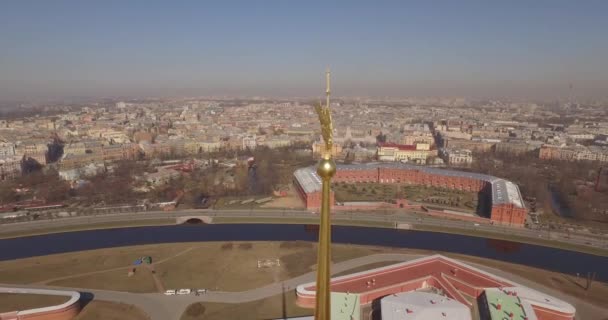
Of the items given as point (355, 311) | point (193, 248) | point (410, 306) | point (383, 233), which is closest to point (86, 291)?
point (193, 248)

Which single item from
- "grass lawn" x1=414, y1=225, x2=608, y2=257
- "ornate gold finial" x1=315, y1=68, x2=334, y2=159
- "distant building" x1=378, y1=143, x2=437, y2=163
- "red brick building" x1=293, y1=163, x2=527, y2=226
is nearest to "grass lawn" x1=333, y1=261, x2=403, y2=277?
"grass lawn" x1=414, y1=225, x2=608, y2=257

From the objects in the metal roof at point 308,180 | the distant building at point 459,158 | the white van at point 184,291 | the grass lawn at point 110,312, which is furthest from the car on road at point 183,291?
the distant building at point 459,158

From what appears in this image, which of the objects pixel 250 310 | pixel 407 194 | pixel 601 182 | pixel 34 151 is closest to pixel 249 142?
pixel 34 151

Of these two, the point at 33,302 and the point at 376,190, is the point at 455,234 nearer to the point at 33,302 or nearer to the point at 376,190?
the point at 376,190

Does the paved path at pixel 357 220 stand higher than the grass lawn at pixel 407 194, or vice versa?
the grass lawn at pixel 407 194

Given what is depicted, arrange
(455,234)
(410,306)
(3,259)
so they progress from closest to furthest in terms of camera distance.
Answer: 1. (410,306)
2. (3,259)
3. (455,234)

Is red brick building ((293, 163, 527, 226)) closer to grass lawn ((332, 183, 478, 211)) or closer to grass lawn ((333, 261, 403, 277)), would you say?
grass lawn ((332, 183, 478, 211))

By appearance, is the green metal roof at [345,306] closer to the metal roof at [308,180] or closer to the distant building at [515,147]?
the metal roof at [308,180]
